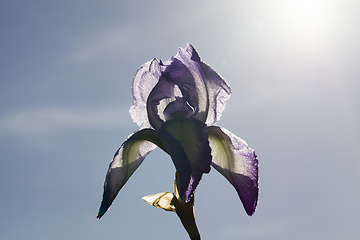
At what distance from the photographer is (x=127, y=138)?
1.39m

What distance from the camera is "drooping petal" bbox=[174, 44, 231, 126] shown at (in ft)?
4.67

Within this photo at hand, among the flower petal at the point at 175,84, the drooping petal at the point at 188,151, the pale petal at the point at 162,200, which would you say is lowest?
the pale petal at the point at 162,200

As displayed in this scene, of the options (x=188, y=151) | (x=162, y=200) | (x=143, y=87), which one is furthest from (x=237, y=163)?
(x=143, y=87)

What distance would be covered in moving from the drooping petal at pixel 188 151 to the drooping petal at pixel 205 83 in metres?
0.17

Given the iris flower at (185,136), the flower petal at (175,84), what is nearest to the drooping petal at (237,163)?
the iris flower at (185,136)

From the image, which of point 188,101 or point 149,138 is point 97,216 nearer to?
point 149,138

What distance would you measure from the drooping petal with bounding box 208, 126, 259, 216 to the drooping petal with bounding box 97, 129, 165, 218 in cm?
24

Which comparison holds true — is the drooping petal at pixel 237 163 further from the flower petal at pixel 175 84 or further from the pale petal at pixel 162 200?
A: the pale petal at pixel 162 200

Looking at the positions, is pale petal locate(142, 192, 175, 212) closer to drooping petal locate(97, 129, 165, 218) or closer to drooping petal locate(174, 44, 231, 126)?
drooping petal locate(97, 129, 165, 218)

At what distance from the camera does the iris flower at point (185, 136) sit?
3.98ft

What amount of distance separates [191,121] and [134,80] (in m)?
0.48

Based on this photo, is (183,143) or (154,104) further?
(154,104)

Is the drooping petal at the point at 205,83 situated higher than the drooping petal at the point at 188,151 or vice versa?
the drooping petal at the point at 205,83

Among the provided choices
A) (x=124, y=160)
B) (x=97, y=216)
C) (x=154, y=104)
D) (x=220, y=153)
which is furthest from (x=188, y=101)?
(x=97, y=216)
